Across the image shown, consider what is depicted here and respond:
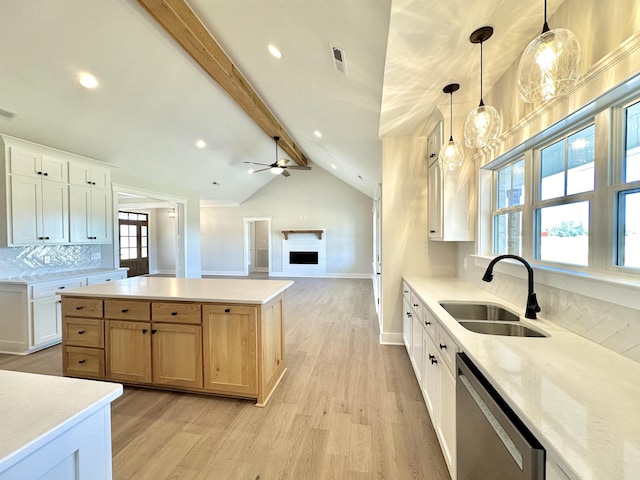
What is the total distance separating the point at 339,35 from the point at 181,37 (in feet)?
6.24

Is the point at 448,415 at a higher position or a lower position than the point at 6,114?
lower

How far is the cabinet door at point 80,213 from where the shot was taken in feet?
12.6

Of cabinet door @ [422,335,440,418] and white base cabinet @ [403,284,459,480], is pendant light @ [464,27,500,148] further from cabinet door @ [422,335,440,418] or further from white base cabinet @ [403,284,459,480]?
cabinet door @ [422,335,440,418]

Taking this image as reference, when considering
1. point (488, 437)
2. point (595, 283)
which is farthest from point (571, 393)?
point (595, 283)

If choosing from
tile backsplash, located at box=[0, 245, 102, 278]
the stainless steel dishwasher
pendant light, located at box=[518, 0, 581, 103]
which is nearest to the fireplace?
tile backsplash, located at box=[0, 245, 102, 278]

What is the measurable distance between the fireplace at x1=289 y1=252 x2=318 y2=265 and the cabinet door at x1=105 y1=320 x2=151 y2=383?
680cm

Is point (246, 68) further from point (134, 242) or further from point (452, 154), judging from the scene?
point (134, 242)

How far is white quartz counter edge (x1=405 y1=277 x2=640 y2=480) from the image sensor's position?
604mm

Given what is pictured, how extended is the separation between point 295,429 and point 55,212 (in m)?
4.19

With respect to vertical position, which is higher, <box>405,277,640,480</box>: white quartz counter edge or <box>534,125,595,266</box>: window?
<box>534,125,595,266</box>: window

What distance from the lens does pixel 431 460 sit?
65.0 inches

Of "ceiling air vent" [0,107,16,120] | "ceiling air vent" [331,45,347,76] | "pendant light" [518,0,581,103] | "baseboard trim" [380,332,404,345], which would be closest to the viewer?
"pendant light" [518,0,581,103]

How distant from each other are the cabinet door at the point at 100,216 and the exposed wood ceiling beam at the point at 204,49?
8.76 feet

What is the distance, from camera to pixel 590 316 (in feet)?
4.14
